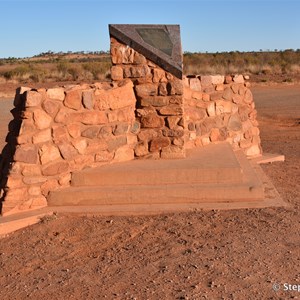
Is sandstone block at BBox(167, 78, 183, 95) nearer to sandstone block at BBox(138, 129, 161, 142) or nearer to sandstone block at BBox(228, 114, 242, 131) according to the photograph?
sandstone block at BBox(138, 129, 161, 142)

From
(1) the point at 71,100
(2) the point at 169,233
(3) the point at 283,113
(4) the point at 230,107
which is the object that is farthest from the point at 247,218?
(3) the point at 283,113

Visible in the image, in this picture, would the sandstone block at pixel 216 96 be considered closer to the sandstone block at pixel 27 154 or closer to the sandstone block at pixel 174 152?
the sandstone block at pixel 174 152

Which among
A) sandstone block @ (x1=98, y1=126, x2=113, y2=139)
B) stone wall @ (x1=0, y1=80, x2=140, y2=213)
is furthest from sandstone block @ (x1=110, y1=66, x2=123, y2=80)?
sandstone block @ (x1=98, y1=126, x2=113, y2=139)

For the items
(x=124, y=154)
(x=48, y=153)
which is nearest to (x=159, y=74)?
(x=124, y=154)

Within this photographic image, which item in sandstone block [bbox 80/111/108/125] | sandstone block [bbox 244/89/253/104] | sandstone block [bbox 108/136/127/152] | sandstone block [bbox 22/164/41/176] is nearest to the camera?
sandstone block [bbox 22/164/41/176]

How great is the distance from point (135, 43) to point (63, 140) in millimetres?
1695

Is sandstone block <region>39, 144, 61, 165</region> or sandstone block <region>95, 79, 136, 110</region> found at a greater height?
sandstone block <region>95, 79, 136, 110</region>

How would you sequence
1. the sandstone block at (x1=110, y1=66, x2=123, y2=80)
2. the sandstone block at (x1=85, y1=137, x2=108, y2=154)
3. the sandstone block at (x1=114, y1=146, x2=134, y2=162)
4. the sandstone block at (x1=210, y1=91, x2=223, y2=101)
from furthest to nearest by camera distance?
1. the sandstone block at (x1=210, y1=91, x2=223, y2=101)
2. the sandstone block at (x1=110, y1=66, x2=123, y2=80)
3. the sandstone block at (x1=114, y1=146, x2=134, y2=162)
4. the sandstone block at (x1=85, y1=137, x2=108, y2=154)

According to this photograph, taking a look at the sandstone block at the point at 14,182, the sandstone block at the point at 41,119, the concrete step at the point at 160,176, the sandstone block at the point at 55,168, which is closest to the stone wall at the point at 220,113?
the concrete step at the point at 160,176

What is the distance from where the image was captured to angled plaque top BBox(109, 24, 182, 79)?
23.2 ft

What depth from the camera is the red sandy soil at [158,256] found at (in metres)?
4.21

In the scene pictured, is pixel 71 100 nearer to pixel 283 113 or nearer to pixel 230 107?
pixel 230 107

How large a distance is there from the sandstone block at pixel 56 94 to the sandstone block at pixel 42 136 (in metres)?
0.39

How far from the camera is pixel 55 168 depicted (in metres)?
6.31
